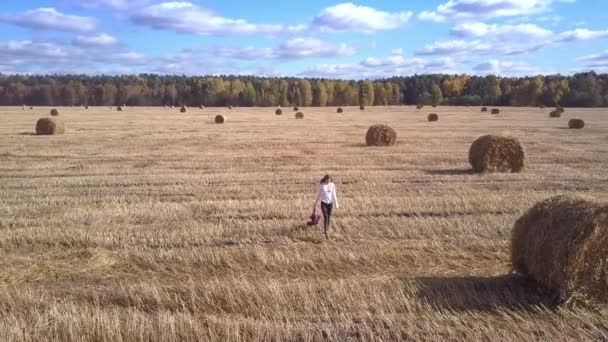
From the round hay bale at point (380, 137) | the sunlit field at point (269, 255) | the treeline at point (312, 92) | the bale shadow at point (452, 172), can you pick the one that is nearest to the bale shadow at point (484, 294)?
the sunlit field at point (269, 255)

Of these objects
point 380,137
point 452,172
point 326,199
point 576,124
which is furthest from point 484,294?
point 576,124

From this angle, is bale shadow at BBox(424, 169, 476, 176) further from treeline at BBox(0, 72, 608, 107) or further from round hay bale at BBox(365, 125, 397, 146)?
treeline at BBox(0, 72, 608, 107)

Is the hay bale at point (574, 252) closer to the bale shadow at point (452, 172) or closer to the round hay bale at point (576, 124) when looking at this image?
the bale shadow at point (452, 172)

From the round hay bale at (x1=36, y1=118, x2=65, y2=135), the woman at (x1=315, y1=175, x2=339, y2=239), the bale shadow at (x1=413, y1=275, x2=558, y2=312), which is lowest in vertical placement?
the bale shadow at (x1=413, y1=275, x2=558, y2=312)

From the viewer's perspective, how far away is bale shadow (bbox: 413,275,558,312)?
691cm

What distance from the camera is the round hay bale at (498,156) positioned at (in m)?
19.0

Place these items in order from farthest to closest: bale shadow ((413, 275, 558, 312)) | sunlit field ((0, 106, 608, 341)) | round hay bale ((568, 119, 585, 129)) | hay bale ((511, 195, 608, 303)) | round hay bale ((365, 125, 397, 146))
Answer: round hay bale ((568, 119, 585, 129))
round hay bale ((365, 125, 397, 146))
bale shadow ((413, 275, 558, 312))
hay bale ((511, 195, 608, 303))
sunlit field ((0, 106, 608, 341))

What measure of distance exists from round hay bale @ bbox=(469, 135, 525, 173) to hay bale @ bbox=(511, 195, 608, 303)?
39.0ft

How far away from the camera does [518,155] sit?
19172 mm

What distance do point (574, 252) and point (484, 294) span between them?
1.24 m

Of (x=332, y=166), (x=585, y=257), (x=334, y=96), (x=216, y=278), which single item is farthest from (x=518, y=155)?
(x=334, y=96)

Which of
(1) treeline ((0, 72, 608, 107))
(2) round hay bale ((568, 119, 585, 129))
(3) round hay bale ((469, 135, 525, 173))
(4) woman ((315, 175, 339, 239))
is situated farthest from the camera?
(1) treeline ((0, 72, 608, 107))

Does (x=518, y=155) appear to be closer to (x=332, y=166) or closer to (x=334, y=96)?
(x=332, y=166)

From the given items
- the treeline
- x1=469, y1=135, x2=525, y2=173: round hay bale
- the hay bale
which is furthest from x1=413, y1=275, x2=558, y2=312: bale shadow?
the treeline
